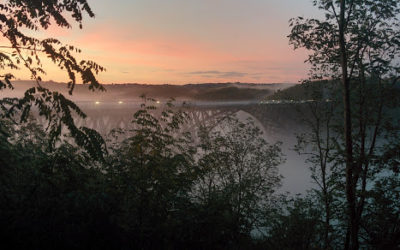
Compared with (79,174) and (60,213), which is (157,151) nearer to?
(79,174)

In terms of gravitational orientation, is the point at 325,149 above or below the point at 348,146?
below

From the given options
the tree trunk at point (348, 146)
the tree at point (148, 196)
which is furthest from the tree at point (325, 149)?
the tree at point (148, 196)

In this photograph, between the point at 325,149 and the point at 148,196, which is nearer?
the point at 148,196

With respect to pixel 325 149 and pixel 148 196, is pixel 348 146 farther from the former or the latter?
pixel 148 196

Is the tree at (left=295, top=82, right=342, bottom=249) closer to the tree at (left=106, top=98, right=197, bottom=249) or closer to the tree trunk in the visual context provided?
the tree trunk

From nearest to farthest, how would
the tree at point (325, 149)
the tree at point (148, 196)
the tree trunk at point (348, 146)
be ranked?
the tree at point (148, 196) < the tree trunk at point (348, 146) < the tree at point (325, 149)

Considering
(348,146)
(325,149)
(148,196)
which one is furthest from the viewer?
(325,149)

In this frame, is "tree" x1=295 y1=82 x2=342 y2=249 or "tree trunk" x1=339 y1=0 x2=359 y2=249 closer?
"tree trunk" x1=339 y1=0 x2=359 y2=249

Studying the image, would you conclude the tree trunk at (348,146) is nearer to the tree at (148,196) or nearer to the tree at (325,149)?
the tree at (325,149)

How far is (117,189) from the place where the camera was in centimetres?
818

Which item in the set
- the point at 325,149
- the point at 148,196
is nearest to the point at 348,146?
the point at 325,149

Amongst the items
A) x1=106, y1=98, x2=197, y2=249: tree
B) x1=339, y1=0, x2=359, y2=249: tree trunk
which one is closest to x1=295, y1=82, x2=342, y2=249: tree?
x1=339, y1=0, x2=359, y2=249: tree trunk

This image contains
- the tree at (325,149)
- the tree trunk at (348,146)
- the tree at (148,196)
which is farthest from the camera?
the tree at (325,149)

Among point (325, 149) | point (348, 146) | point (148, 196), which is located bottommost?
point (148, 196)
